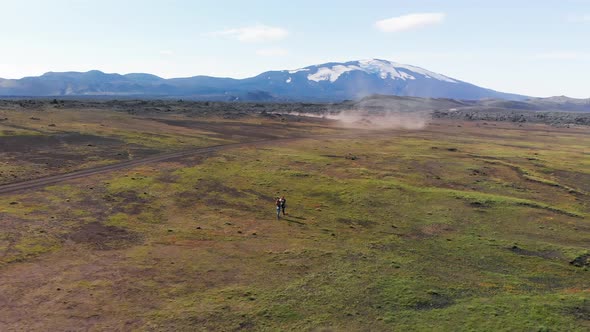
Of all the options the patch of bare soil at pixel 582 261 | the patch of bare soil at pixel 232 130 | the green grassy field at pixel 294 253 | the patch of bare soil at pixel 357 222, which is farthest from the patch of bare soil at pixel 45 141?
the patch of bare soil at pixel 582 261

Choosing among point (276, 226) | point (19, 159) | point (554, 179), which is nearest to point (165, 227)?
point (276, 226)

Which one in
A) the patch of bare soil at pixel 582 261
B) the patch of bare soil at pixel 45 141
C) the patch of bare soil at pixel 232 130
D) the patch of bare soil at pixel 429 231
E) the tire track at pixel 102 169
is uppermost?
the patch of bare soil at pixel 232 130

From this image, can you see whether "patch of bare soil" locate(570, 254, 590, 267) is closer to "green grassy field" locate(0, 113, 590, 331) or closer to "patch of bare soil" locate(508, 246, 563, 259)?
"green grassy field" locate(0, 113, 590, 331)

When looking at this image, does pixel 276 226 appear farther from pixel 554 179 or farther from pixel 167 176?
pixel 554 179

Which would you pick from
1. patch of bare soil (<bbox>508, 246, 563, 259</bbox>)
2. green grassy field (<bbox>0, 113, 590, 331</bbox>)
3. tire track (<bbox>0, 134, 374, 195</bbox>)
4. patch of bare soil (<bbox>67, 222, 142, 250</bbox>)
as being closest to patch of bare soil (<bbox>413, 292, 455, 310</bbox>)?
green grassy field (<bbox>0, 113, 590, 331</bbox>)

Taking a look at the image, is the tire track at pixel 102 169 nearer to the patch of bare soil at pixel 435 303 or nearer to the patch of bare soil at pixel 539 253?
the patch of bare soil at pixel 435 303

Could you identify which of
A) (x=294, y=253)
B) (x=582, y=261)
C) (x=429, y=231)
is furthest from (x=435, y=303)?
(x=582, y=261)
